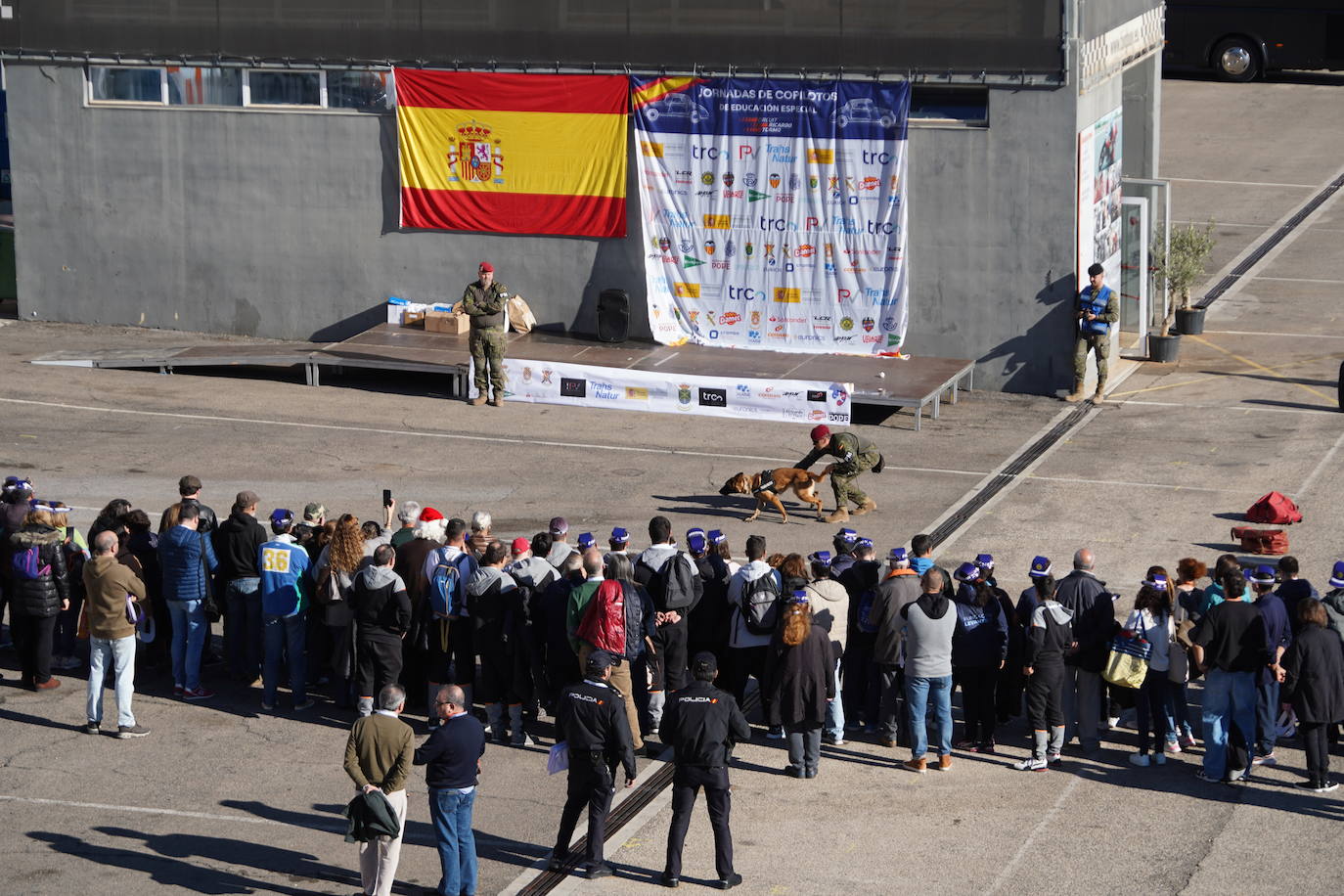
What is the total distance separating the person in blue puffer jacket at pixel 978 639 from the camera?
1452cm

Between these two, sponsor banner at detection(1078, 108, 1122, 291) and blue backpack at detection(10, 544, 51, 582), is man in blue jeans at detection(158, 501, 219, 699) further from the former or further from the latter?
sponsor banner at detection(1078, 108, 1122, 291)

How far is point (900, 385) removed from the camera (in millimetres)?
25500

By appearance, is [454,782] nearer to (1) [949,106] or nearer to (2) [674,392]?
(2) [674,392]

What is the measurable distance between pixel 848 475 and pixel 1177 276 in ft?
32.2

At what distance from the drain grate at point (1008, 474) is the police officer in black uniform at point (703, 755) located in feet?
25.8

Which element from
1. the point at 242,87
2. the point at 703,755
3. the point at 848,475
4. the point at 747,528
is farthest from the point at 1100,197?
the point at 703,755

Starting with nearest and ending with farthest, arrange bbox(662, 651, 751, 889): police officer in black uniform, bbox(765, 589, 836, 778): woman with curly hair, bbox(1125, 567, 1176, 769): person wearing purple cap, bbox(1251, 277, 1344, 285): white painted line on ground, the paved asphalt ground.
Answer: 1. bbox(662, 651, 751, 889): police officer in black uniform
2. the paved asphalt ground
3. bbox(765, 589, 836, 778): woman with curly hair
4. bbox(1125, 567, 1176, 769): person wearing purple cap
5. bbox(1251, 277, 1344, 285): white painted line on ground

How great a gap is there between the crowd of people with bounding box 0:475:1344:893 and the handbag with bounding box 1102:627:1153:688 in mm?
53

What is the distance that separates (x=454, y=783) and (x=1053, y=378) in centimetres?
1641

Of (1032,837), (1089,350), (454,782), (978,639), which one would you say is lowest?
(1032,837)

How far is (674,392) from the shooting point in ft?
83.7

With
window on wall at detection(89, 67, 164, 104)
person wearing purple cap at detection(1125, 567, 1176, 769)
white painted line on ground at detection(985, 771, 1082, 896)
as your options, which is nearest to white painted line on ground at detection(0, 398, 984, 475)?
window on wall at detection(89, 67, 164, 104)

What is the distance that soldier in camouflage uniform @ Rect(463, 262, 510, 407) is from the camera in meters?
25.2

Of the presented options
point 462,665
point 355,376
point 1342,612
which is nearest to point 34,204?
point 355,376
